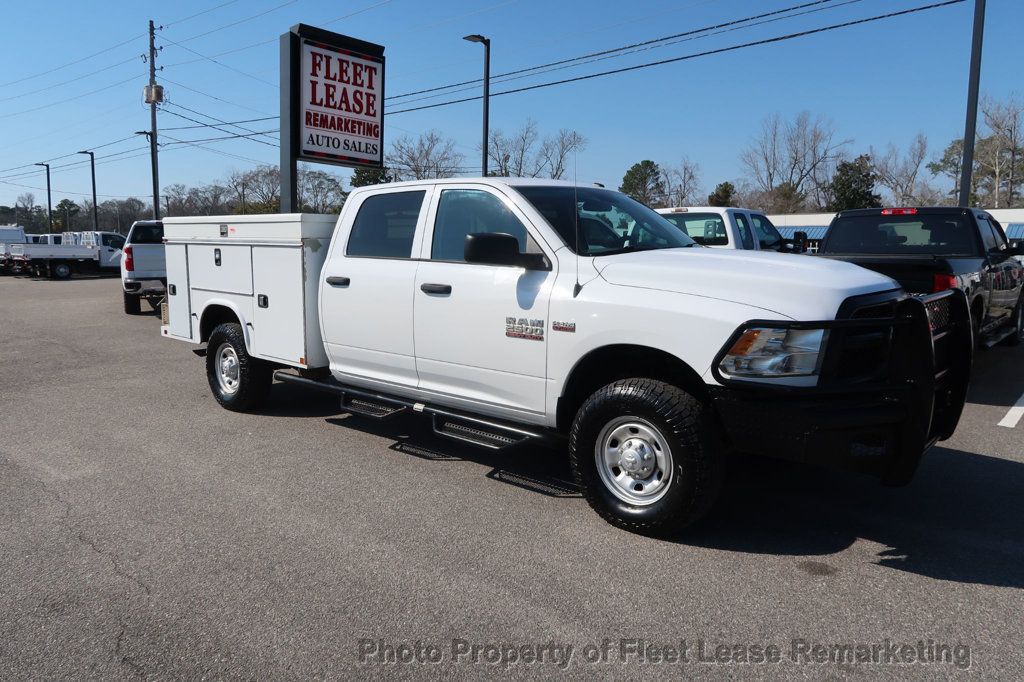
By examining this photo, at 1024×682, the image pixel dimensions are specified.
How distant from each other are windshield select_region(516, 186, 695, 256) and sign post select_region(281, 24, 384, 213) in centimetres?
545

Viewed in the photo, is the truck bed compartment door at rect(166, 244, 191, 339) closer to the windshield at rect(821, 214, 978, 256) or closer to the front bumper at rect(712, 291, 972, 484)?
the front bumper at rect(712, 291, 972, 484)

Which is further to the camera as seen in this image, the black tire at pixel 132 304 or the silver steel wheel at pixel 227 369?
the black tire at pixel 132 304

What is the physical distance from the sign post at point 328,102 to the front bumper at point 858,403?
287 inches

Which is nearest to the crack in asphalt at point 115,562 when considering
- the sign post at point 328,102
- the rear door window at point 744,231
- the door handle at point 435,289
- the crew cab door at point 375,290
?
the crew cab door at point 375,290

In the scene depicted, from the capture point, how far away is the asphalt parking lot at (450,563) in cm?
310

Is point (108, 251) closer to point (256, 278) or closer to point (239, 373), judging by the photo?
point (239, 373)

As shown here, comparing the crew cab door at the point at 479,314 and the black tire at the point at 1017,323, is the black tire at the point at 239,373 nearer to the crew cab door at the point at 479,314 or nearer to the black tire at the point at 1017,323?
the crew cab door at the point at 479,314

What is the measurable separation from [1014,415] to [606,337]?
16.6ft

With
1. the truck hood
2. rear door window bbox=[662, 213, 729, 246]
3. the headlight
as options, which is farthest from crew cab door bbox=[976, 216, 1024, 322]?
the headlight

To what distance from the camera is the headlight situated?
12.0ft

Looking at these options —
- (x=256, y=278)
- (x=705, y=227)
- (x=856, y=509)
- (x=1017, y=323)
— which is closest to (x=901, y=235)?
(x=1017, y=323)

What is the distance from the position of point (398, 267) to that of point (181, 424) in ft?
9.41

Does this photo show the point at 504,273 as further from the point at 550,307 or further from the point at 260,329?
the point at 260,329

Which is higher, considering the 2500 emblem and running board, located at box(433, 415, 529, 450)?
the 2500 emblem
